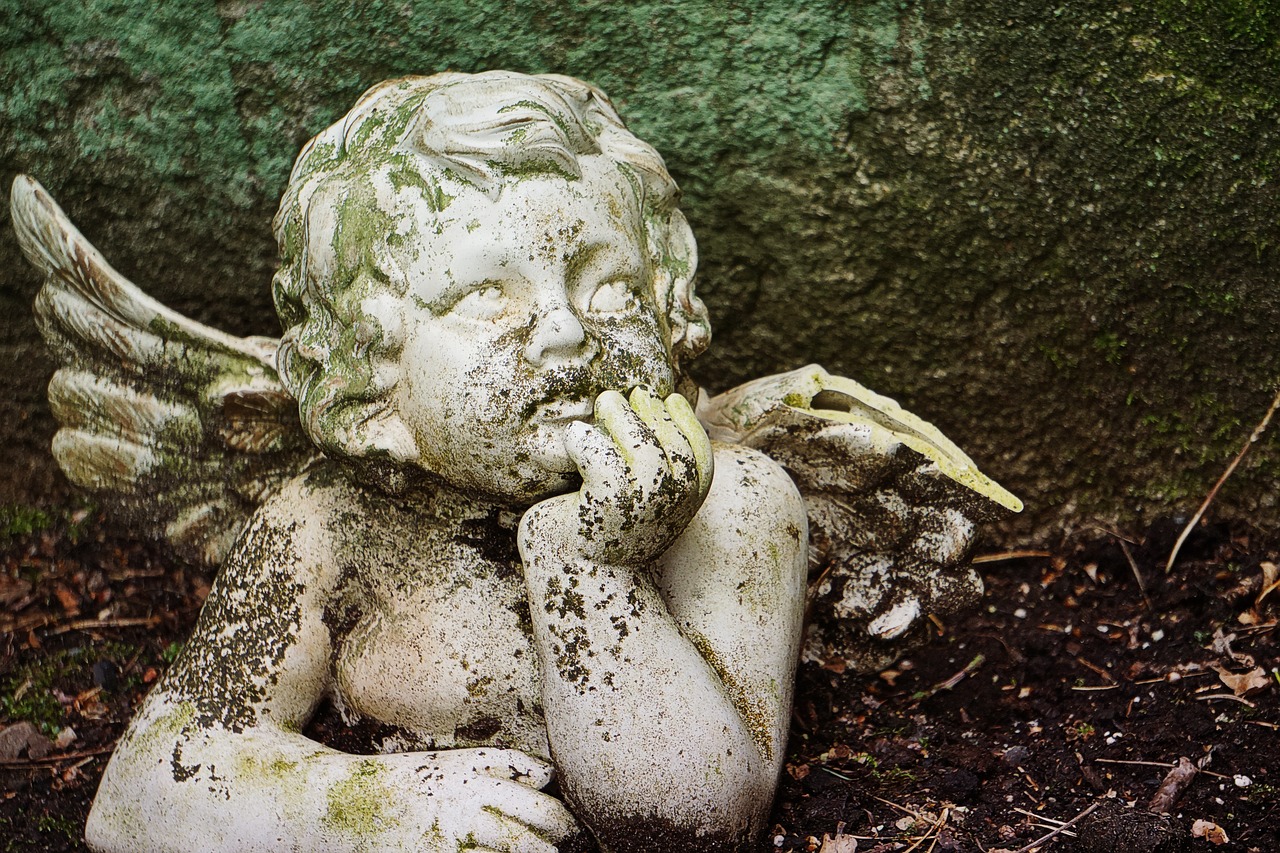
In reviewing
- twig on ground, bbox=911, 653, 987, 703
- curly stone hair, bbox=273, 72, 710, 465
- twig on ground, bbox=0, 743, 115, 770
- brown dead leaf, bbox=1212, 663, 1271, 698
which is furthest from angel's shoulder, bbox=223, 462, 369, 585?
brown dead leaf, bbox=1212, 663, 1271, 698

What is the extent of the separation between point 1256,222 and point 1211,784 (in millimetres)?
1141

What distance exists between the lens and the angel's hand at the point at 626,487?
6.77 feet

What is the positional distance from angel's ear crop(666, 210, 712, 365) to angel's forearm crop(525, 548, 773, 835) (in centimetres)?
40

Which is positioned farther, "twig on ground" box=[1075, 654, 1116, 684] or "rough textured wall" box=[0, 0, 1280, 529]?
"rough textured wall" box=[0, 0, 1280, 529]

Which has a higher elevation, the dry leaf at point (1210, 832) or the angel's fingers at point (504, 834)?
the angel's fingers at point (504, 834)

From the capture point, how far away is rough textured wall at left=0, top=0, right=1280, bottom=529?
287cm

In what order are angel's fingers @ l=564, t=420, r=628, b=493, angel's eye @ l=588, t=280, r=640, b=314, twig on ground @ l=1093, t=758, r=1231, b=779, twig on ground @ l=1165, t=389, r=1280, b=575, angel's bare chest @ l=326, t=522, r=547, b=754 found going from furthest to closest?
twig on ground @ l=1165, t=389, r=1280, b=575, twig on ground @ l=1093, t=758, r=1231, b=779, angel's bare chest @ l=326, t=522, r=547, b=754, angel's eye @ l=588, t=280, r=640, b=314, angel's fingers @ l=564, t=420, r=628, b=493

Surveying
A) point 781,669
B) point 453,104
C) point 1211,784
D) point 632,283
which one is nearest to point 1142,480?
point 1211,784

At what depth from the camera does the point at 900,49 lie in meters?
2.90

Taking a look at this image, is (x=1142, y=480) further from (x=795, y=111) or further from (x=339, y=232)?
(x=339, y=232)

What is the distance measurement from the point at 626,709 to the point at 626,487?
32 centimetres

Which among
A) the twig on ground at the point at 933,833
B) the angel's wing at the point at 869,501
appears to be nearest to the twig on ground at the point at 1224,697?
the angel's wing at the point at 869,501

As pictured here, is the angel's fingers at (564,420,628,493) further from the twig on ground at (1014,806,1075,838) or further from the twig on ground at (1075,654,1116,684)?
the twig on ground at (1075,654,1116,684)

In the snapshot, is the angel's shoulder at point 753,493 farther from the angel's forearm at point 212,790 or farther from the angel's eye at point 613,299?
the angel's forearm at point 212,790
